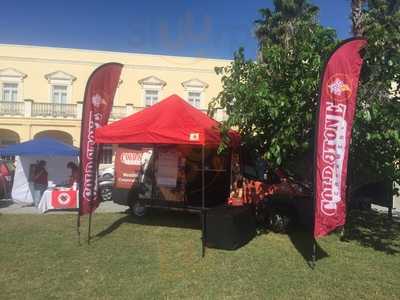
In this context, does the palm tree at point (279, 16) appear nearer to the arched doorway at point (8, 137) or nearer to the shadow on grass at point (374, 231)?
the shadow on grass at point (374, 231)

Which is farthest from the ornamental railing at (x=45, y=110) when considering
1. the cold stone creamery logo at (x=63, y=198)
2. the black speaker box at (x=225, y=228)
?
the black speaker box at (x=225, y=228)

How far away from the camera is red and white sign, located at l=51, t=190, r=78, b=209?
11.6m

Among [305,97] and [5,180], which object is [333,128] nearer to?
[305,97]

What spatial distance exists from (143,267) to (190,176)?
4.24 metres

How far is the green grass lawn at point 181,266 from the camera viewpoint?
17.1ft

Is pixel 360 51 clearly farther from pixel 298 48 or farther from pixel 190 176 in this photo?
pixel 190 176

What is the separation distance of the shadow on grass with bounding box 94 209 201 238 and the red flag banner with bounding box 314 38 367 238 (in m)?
3.79

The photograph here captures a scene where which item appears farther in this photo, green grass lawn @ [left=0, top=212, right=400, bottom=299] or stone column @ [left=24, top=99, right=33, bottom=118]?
stone column @ [left=24, top=99, right=33, bottom=118]

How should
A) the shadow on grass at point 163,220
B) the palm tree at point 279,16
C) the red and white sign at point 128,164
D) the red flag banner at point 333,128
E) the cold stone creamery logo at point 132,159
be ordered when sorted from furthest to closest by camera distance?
1. the palm tree at point 279,16
2. the cold stone creamery logo at point 132,159
3. the red and white sign at point 128,164
4. the shadow on grass at point 163,220
5. the red flag banner at point 333,128

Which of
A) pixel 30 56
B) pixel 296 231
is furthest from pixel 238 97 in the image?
pixel 30 56

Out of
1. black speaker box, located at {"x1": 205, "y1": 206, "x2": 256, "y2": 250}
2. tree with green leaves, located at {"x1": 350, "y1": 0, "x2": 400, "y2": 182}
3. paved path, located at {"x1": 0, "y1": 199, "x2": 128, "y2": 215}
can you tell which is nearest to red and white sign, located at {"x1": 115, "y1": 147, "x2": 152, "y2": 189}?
paved path, located at {"x1": 0, "y1": 199, "x2": 128, "y2": 215}

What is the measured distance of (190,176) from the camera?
33.4 ft

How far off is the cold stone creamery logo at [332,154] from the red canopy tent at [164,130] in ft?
7.06

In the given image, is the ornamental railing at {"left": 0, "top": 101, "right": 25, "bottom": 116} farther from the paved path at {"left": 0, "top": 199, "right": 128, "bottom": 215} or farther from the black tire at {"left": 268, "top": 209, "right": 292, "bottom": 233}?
the black tire at {"left": 268, "top": 209, "right": 292, "bottom": 233}
